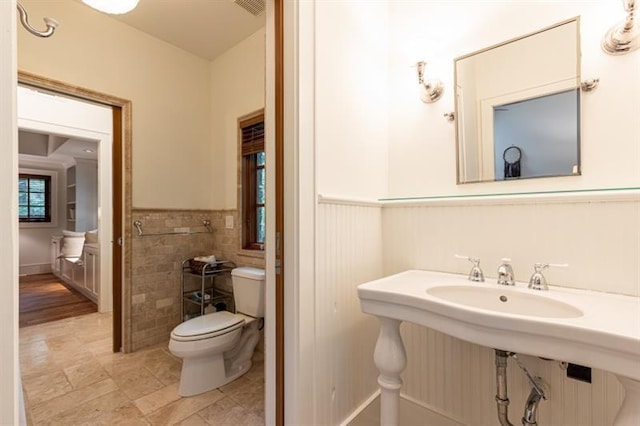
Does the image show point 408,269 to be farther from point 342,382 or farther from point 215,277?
point 215,277

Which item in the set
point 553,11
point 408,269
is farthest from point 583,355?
point 553,11

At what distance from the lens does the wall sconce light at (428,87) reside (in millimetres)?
1518

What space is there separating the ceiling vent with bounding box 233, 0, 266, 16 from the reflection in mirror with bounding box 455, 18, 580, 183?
1.52m

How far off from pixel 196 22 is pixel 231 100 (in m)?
0.64

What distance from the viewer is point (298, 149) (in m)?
1.18

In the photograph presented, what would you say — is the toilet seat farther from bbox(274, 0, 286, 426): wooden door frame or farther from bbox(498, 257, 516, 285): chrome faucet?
bbox(498, 257, 516, 285): chrome faucet

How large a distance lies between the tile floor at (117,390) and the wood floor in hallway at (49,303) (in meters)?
0.73

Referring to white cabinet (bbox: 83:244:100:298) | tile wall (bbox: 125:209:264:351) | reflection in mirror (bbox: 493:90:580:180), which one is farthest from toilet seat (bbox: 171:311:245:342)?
white cabinet (bbox: 83:244:100:298)

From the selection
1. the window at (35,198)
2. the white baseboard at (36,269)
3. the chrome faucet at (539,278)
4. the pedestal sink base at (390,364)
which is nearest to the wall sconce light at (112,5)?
the pedestal sink base at (390,364)

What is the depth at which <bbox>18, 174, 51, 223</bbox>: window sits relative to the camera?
5.84 meters

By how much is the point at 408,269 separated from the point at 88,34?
9.30 ft

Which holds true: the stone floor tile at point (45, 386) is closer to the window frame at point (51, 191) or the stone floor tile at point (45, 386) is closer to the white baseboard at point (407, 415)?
the white baseboard at point (407, 415)

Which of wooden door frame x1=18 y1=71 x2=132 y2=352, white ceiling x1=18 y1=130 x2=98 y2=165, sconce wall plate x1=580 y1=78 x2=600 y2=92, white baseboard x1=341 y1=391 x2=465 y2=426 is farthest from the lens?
white ceiling x1=18 y1=130 x2=98 y2=165

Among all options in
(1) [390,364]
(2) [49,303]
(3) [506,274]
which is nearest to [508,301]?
(3) [506,274]
